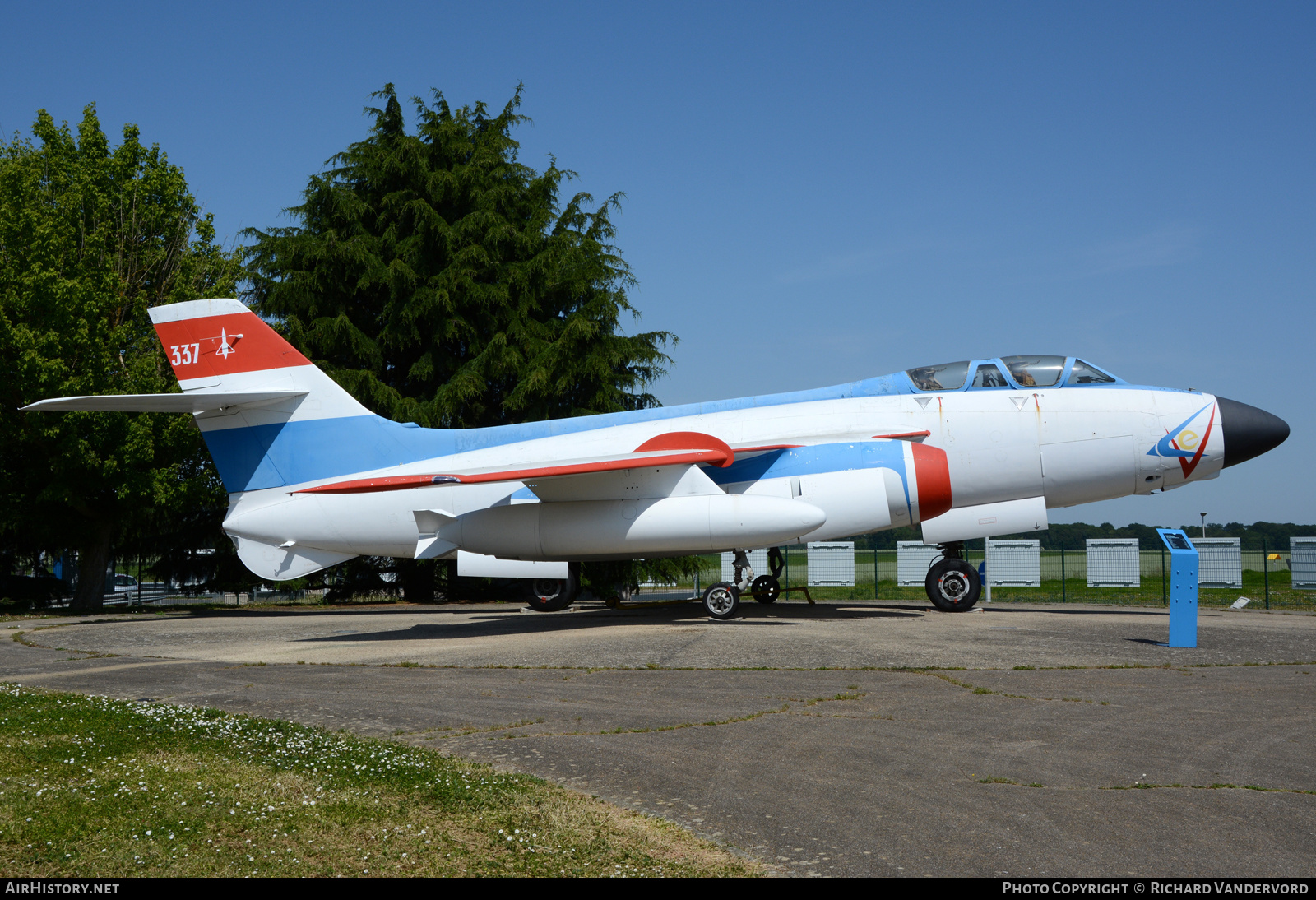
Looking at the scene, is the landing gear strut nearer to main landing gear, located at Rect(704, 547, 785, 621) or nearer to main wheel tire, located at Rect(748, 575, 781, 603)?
main wheel tire, located at Rect(748, 575, 781, 603)

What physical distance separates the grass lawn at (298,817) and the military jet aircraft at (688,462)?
761 cm

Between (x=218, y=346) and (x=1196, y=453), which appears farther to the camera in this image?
(x=218, y=346)

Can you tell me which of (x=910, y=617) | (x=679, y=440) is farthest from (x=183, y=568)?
(x=910, y=617)

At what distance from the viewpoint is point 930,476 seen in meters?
14.1

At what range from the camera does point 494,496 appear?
595 inches

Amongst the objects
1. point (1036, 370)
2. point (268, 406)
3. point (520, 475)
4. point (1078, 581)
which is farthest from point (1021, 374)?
point (1078, 581)

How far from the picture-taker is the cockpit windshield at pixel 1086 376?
1471 centimetres

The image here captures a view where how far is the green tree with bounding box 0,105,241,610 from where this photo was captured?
1989 centimetres

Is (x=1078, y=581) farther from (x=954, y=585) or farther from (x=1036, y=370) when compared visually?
(x=1036, y=370)

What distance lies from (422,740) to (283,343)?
11.7 metres

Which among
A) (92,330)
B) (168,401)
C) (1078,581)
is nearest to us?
(168,401)

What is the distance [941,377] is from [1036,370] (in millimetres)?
1441

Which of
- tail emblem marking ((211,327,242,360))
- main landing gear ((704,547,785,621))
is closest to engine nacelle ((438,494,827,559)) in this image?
main landing gear ((704,547,785,621))

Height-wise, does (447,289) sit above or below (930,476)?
above
